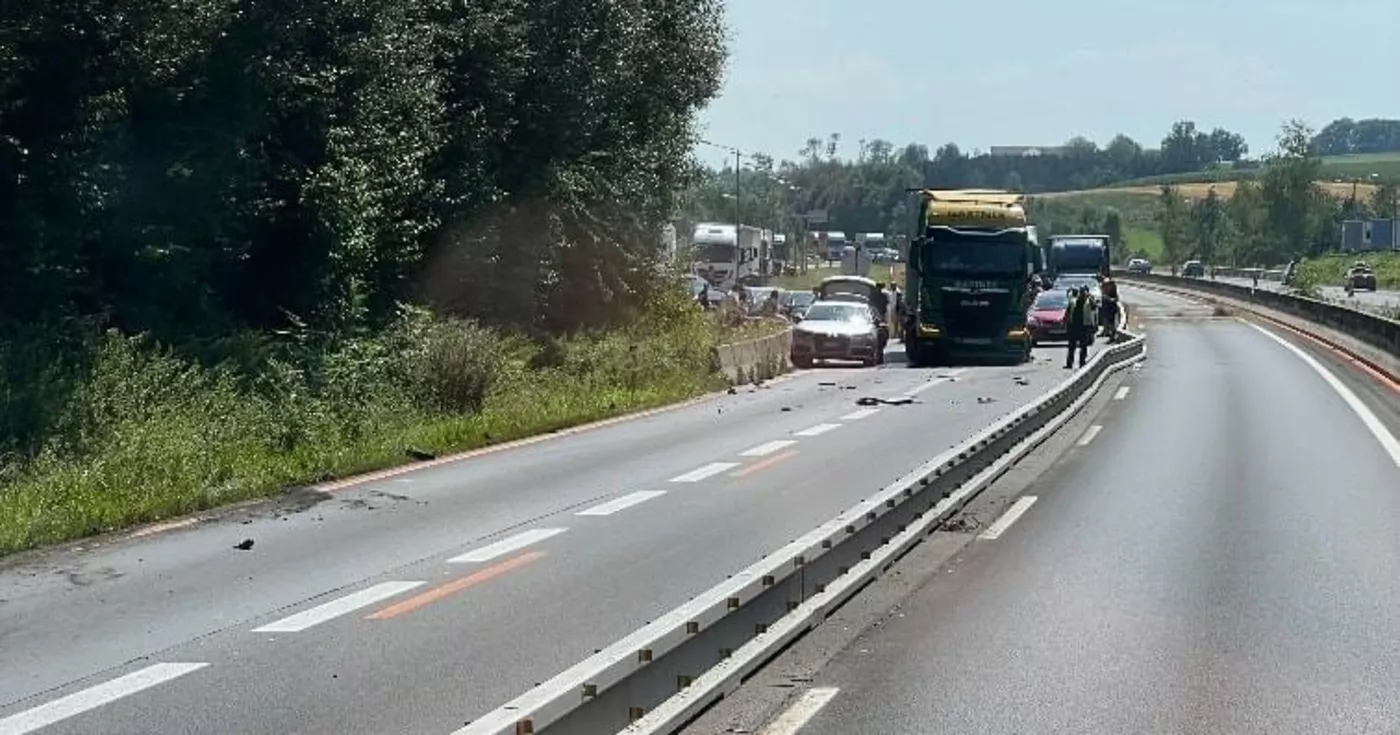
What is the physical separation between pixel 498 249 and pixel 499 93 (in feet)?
10.7

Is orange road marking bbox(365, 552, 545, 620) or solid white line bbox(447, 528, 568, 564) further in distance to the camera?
solid white line bbox(447, 528, 568, 564)

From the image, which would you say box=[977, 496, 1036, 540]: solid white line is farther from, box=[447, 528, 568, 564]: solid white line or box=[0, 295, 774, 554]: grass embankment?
box=[0, 295, 774, 554]: grass embankment

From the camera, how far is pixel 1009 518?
16172mm

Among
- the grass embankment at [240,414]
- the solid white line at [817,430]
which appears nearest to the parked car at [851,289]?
the grass embankment at [240,414]

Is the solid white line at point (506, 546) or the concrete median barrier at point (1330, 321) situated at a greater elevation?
the solid white line at point (506, 546)

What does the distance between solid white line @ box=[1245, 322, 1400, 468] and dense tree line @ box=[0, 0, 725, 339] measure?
14.4 m

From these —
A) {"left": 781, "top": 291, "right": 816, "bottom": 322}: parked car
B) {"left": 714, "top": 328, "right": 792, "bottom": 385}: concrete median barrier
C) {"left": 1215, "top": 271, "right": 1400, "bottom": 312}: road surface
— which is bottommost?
{"left": 1215, "top": 271, "right": 1400, "bottom": 312}: road surface

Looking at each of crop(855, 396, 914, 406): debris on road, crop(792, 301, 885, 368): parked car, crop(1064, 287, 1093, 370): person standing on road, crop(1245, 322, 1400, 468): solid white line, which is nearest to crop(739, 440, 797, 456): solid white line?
crop(1245, 322, 1400, 468): solid white line

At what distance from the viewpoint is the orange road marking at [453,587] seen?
11586 millimetres

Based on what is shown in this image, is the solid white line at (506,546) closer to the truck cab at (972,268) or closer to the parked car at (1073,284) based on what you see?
the truck cab at (972,268)

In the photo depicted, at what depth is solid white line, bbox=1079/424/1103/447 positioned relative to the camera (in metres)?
23.8

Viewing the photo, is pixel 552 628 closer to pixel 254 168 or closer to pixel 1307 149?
pixel 254 168

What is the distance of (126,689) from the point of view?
30.5ft

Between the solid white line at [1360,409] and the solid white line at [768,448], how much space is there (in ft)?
22.7
